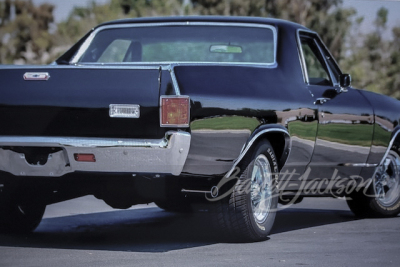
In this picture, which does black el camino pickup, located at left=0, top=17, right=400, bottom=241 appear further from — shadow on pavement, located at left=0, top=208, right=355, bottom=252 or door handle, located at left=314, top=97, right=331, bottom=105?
shadow on pavement, located at left=0, top=208, right=355, bottom=252

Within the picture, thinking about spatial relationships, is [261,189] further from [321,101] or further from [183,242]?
[321,101]

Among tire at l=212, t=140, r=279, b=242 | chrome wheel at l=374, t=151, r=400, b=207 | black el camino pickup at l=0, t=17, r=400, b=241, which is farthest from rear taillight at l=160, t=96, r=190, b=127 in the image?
chrome wheel at l=374, t=151, r=400, b=207

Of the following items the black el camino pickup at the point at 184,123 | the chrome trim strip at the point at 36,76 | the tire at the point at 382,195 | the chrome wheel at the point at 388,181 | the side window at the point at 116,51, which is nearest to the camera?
the black el camino pickup at the point at 184,123

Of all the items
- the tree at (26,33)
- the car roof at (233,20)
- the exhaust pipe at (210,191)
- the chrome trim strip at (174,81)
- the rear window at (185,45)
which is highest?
the chrome trim strip at (174,81)

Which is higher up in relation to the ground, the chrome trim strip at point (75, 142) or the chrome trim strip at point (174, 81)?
the chrome trim strip at point (174, 81)

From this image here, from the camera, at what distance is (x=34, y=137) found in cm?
672

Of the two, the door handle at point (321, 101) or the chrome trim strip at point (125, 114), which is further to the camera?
the door handle at point (321, 101)

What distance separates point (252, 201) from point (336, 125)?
137cm

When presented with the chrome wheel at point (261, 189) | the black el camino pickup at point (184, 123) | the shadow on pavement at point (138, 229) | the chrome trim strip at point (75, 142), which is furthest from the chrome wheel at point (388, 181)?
the chrome trim strip at point (75, 142)

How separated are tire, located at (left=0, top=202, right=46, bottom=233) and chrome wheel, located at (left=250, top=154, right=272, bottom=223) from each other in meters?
1.84

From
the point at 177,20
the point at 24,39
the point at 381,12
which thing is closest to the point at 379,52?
the point at 381,12

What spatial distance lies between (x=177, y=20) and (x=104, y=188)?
81.6 inches

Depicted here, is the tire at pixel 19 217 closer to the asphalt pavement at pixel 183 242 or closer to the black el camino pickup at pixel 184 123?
the black el camino pickup at pixel 184 123

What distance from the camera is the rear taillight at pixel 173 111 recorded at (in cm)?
643
